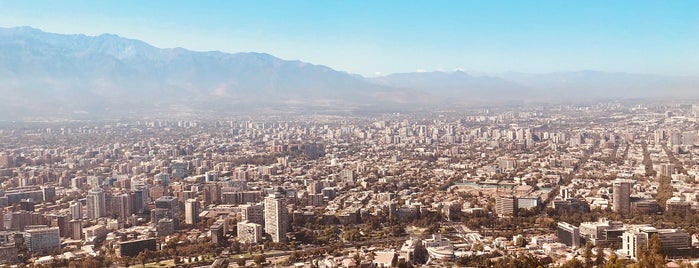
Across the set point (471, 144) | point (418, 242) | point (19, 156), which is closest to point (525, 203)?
point (418, 242)

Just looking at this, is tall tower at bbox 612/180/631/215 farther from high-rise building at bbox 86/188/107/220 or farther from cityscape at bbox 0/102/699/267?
high-rise building at bbox 86/188/107/220

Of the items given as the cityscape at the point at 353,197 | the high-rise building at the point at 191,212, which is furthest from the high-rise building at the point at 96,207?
the high-rise building at the point at 191,212

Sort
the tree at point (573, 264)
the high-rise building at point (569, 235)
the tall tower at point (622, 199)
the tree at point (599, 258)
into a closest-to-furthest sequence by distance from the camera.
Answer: the tree at point (573, 264) < the tree at point (599, 258) < the high-rise building at point (569, 235) < the tall tower at point (622, 199)

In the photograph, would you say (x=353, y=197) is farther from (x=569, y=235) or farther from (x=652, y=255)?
(x=652, y=255)

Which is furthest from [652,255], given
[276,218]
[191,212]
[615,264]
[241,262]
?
[191,212]

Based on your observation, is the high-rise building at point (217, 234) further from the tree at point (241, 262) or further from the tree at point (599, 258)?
the tree at point (599, 258)

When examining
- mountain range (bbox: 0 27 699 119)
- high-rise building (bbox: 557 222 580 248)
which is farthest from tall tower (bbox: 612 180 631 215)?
mountain range (bbox: 0 27 699 119)
